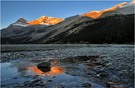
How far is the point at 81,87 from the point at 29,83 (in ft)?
15.6

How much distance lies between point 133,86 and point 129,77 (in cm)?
358

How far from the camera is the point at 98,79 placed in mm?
19609

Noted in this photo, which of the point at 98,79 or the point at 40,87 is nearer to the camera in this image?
the point at 40,87

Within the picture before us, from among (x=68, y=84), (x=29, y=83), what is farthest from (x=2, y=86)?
(x=68, y=84)

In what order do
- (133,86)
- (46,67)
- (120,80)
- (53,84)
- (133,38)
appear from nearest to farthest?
(133,86) → (53,84) → (120,80) → (46,67) → (133,38)

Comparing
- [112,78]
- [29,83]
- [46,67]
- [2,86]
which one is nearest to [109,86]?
[112,78]

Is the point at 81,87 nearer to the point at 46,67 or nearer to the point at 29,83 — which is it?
the point at 29,83

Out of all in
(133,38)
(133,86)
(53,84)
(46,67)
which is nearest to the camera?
(133,86)

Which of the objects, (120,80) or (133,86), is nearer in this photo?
(133,86)

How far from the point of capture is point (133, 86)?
1655 cm

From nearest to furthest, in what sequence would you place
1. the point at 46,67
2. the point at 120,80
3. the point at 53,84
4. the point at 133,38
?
the point at 53,84
the point at 120,80
the point at 46,67
the point at 133,38

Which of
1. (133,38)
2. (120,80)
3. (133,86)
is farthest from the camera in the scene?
(133,38)

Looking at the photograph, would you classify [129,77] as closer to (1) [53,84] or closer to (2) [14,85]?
(1) [53,84]

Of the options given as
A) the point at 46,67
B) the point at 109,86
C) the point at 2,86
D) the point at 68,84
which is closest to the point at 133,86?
the point at 109,86
